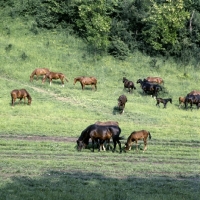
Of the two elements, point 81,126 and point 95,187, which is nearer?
point 95,187

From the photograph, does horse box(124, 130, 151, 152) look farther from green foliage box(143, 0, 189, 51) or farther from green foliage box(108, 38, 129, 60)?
green foliage box(143, 0, 189, 51)

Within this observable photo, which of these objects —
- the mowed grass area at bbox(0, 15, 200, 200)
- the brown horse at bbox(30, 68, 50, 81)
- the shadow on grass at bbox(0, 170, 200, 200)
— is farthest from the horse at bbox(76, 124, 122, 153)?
the brown horse at bbox(30, 68, 50, 81)

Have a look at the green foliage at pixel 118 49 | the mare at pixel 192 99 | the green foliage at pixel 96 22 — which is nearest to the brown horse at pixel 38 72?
the green foliage at pixel 96 22

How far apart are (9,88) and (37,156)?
15.9 m

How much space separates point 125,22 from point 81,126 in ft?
82.4

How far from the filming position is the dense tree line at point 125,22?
155 feet

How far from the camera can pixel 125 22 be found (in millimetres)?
50562

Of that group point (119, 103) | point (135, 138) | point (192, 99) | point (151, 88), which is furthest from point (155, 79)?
point (135, 138)

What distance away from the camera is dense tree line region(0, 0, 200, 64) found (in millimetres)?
47344

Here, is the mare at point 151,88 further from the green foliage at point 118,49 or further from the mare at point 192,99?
the green foliage at point 118,49

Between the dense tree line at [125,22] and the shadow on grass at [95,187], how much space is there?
29.8 metres

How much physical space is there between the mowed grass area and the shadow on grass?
33mm

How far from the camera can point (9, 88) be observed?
35.9m

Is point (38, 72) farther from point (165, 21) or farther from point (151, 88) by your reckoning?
point (165, 21)
